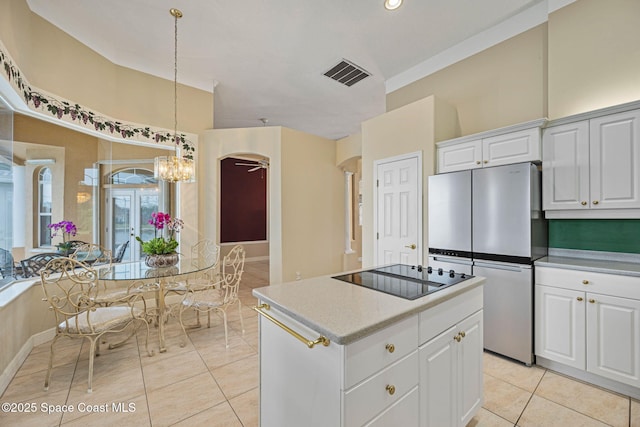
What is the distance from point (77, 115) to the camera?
327 cm

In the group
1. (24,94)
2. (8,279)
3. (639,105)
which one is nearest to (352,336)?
(639,105)

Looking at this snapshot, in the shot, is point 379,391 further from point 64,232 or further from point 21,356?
point 64,232

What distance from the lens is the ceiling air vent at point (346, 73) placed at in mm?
3961

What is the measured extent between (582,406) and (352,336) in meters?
2.15

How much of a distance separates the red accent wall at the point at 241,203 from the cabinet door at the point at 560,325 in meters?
7.22

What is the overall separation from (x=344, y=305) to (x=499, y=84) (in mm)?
3354

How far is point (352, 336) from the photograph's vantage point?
99 cm

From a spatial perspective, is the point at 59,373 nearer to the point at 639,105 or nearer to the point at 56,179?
the point at 56,179

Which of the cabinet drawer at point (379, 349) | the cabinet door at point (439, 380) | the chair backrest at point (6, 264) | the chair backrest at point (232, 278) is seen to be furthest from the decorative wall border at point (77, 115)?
the cabinet door at point (439, 380)

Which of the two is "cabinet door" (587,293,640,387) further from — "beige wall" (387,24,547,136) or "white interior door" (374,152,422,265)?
"beige wall" (387,24,547,136)

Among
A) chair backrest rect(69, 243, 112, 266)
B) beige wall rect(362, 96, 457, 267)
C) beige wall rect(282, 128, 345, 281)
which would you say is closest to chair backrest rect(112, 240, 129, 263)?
chair backrest rect(69, 243, 112, 266)

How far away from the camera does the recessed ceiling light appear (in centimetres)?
273

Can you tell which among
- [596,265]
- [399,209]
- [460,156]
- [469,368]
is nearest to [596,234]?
[596,265]

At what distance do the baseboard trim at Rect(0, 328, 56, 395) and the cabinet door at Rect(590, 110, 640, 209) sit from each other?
4879mm
